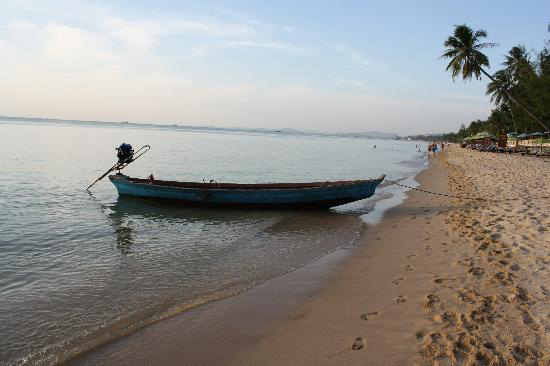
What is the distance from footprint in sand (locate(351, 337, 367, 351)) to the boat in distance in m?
9.65

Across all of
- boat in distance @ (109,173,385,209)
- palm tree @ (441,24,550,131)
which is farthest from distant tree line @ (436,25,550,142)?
boat in distance @ (109,173,385,209)

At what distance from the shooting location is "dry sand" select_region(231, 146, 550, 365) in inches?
162

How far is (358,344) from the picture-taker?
14.5ft

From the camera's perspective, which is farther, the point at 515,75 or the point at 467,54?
the point at 515,75

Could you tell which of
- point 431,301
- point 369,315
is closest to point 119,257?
point 369,315

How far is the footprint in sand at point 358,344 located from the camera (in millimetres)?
4359

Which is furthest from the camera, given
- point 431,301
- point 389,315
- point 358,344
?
point 431,301

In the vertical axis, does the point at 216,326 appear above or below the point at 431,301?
below

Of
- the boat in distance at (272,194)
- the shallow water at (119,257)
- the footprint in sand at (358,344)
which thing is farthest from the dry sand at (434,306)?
the boat in distance at (272,194)

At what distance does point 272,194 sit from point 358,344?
10.1m

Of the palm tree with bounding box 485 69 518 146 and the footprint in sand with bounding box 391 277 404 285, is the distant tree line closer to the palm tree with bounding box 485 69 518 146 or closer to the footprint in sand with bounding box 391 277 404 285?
the palm tree with bounding box 485 69 518 146

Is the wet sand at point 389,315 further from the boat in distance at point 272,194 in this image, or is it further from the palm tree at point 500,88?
the palm tree at point 500,88

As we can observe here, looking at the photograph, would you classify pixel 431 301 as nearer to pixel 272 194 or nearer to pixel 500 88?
pixel 272 194

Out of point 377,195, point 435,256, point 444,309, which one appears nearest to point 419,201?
point 377,195
